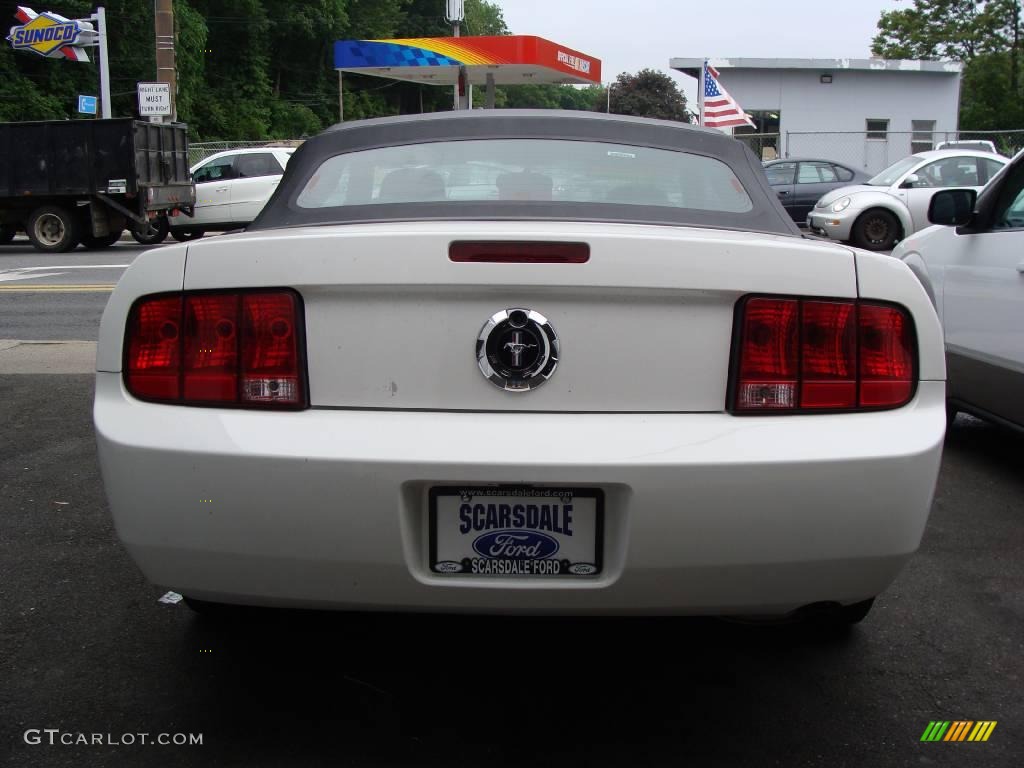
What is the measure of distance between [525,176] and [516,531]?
1.39 metres

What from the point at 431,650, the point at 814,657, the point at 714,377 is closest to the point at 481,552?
the point at 714,377

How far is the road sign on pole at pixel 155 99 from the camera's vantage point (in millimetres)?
20766

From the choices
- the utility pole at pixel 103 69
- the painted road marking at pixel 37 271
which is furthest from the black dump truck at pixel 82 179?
the utility pole at pixel 103 69

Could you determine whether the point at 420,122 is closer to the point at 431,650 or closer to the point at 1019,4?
the point at 431,650

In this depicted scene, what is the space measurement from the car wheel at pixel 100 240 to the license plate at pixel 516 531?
18136 millimetres

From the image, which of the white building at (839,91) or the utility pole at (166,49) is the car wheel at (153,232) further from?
the white building at (839,91)

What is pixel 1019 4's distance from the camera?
162 ft

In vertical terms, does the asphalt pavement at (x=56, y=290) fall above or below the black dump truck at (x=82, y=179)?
below

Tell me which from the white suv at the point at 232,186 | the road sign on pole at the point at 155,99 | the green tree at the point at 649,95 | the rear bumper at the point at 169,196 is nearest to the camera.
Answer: the rear bumper at the point at 169,196

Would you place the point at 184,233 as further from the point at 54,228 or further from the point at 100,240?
the point at 54,228

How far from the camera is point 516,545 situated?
7.89 ft

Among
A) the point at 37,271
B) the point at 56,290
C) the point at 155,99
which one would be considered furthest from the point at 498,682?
the point at 155,99

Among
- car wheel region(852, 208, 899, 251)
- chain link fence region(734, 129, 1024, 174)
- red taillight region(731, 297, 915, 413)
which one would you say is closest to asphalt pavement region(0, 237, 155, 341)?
red taillight region(731, 297, 915, 413)

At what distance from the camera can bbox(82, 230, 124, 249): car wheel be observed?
19.1 m
